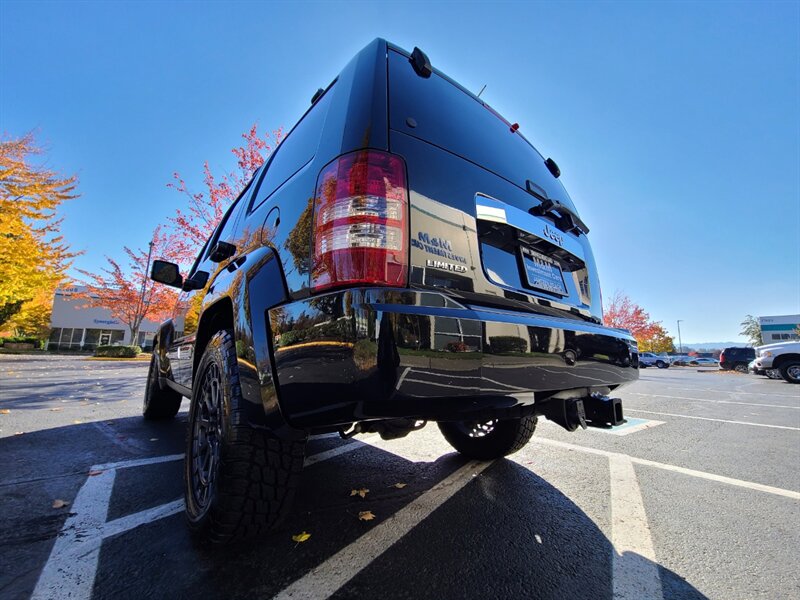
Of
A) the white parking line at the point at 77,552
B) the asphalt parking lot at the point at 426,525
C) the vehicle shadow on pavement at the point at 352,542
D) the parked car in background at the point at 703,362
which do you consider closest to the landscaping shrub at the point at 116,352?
the asphalt parking lot at the point at 426,525

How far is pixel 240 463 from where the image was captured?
4.85ft

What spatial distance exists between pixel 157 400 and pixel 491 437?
3722 mm

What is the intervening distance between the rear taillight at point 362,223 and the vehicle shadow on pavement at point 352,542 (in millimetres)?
1169

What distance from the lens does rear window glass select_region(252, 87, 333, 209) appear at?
1752 mm

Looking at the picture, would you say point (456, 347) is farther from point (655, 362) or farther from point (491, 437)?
point (655, 362)

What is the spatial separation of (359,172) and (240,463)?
121 centimetres

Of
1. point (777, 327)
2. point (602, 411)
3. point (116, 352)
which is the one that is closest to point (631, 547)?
point (602, 411)

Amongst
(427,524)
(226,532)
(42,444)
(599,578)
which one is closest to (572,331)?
A: (599,578)

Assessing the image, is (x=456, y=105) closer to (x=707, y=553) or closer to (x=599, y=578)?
(x=599, y=578)

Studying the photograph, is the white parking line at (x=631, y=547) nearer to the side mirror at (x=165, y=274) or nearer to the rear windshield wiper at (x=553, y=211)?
the rear windshield wiper at (x=553, y=211)

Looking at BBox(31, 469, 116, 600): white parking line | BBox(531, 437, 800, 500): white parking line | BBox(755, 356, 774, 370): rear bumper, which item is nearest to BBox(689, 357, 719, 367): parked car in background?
BBox(755, 356, 774, 370): rear bumper

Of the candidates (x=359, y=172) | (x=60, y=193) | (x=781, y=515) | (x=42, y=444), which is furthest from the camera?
(x=60, y=193)

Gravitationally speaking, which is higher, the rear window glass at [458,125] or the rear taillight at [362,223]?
the rear window glass at [458,125]

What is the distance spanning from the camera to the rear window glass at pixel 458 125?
5.14 ft
